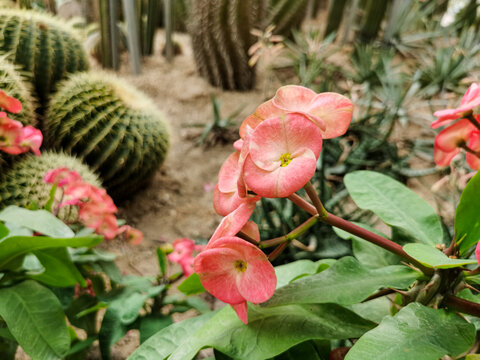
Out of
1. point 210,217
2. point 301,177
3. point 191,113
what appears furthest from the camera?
point 191,113

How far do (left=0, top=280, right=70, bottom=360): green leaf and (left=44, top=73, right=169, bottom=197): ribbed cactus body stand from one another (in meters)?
1.06

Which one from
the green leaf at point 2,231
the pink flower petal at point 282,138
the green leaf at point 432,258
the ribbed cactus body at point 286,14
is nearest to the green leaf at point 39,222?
the green leaf at point 2,231

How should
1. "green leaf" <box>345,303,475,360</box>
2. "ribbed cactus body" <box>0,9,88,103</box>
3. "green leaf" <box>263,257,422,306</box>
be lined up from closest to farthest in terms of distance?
"green leaf" <box>345,303,475,360</box>, "green leaf" <box>263,257,422,306</box>, "ribbed cactus body" <box>0,9,88,103</box>

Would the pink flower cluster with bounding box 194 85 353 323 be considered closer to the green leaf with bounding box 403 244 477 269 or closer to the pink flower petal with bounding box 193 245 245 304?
the pink flower petal with bounding box 193 245 245 304

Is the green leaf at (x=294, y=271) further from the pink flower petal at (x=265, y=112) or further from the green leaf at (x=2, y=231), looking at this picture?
the green leaf at (x=2, y=231)

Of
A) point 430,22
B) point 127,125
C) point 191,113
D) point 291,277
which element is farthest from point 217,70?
point 291,277

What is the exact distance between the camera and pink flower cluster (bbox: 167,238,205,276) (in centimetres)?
111

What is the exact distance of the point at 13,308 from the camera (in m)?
0.75

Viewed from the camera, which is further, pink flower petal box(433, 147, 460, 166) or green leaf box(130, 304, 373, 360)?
pink flower petal box(433, 147, 460, 166)

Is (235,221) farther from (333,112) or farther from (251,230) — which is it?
(333,112)

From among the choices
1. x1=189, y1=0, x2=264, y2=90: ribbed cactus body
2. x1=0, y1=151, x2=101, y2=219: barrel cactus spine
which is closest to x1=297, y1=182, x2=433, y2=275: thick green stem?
x1=0, y1=151, x2=101, y2=219: barrel cactus spine

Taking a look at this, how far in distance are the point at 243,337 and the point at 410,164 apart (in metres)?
1.95

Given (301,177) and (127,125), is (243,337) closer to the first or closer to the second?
(301,177)

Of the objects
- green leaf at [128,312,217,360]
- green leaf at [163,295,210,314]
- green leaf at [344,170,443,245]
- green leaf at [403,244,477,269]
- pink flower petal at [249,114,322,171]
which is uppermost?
pink flower petal at [249,114,322,171]
